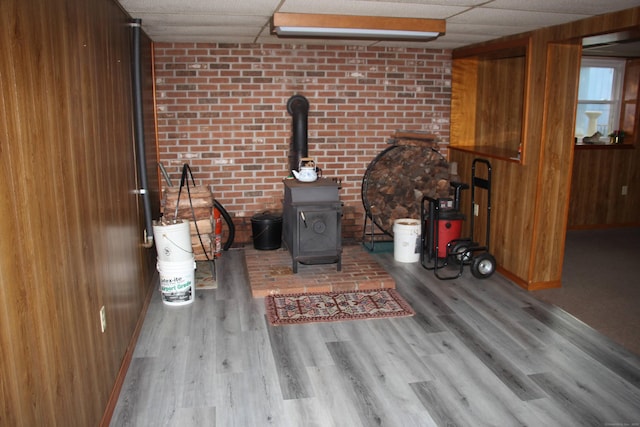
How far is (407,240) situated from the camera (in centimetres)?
479

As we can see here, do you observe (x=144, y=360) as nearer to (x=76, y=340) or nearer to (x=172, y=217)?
(x=76, y=340)

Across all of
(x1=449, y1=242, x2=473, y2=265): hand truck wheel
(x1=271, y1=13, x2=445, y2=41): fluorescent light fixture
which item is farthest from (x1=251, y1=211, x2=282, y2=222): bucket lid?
(x1=271, y1=13, x2=445, y2=41): fluorescent light fixture

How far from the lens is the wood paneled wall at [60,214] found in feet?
4.66

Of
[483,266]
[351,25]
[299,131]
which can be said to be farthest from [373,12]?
[483,266]

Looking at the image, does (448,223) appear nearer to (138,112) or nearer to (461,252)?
(461,252)

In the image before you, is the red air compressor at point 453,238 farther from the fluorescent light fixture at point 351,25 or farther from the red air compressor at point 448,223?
the fluorescent light fixture at point 351,25

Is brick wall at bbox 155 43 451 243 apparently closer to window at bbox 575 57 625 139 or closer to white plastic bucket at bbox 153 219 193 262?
white plastic bucket at bbox 153 219 193 262

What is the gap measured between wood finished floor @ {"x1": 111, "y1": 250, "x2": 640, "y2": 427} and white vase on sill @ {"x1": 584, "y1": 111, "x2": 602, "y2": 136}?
11.1ft

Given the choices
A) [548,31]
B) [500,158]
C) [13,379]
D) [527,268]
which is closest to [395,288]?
[527,268]

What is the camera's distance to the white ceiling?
3047 mm

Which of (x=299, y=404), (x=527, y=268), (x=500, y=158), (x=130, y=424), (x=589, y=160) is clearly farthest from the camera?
(x=589, y=160)

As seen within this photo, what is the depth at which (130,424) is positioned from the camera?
7.72 ft

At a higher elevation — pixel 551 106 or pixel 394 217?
pixel 551 106

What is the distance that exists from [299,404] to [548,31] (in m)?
3.14
